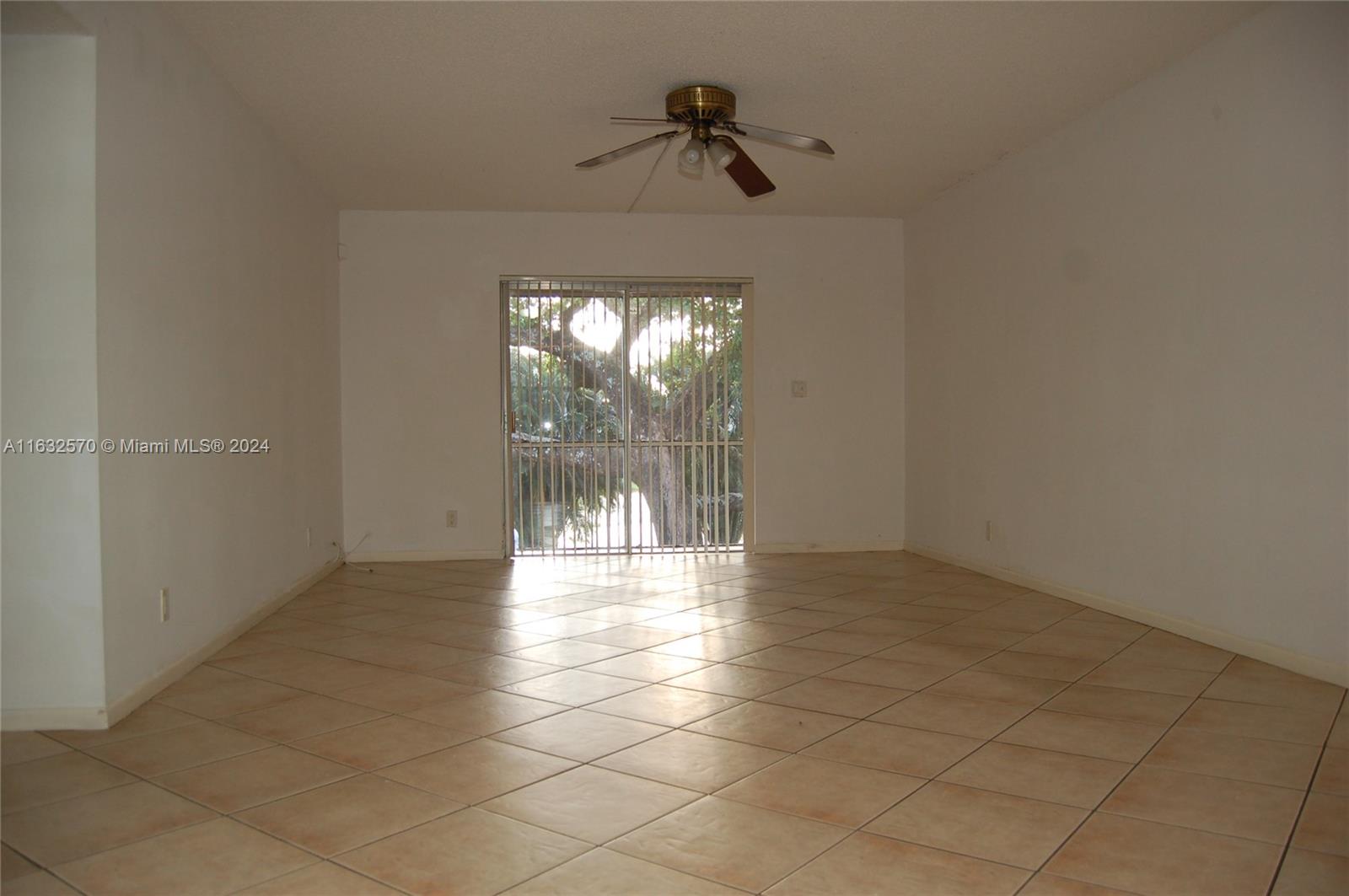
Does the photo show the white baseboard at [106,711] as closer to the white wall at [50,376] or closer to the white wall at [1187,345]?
the white wall at [50,376]

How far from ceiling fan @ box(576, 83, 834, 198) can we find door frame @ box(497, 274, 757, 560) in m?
2.47

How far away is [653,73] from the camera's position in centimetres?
394

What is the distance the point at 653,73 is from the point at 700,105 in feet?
0.79

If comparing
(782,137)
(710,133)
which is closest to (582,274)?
(710,133)

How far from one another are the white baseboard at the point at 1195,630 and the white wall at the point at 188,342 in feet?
13.0

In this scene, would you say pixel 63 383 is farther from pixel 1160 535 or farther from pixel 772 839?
pixel 1160 535

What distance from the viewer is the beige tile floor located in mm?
1893

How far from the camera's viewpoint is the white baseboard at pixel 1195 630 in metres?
3.25

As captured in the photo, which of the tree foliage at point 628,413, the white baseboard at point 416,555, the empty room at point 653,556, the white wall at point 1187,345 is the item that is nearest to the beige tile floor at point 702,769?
the empty room at point 653,556

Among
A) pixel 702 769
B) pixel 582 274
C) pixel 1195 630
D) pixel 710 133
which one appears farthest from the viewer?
pixel 582 274

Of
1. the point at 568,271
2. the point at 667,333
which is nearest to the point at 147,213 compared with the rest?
the point at 568,271

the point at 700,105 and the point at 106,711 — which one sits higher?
the point at 700,105

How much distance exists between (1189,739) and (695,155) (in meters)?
2.93

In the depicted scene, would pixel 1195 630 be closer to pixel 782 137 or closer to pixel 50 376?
pixel 782 137
